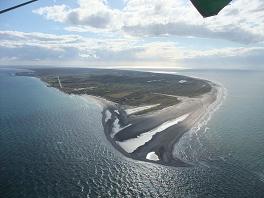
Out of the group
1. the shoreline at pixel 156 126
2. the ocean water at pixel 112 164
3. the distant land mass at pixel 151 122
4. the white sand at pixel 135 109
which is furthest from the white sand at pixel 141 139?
the white sand at pixel 135 109

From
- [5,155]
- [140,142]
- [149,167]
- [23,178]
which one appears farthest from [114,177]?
[5,155]

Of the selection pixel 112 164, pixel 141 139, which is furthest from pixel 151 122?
pixel 112 164

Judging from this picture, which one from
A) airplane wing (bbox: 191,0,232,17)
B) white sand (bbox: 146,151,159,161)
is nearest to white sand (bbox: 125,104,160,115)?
white sand (bbox: 146,151,159,161)

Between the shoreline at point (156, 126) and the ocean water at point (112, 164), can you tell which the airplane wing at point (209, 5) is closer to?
the ocean water at point (112, 164)

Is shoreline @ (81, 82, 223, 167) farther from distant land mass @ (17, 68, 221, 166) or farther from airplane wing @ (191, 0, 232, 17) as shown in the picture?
airplane wing @ (191, 0, 232, 17)

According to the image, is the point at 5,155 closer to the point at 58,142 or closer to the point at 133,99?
the point at 58,142

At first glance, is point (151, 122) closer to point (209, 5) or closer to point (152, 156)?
point (152, 156)
